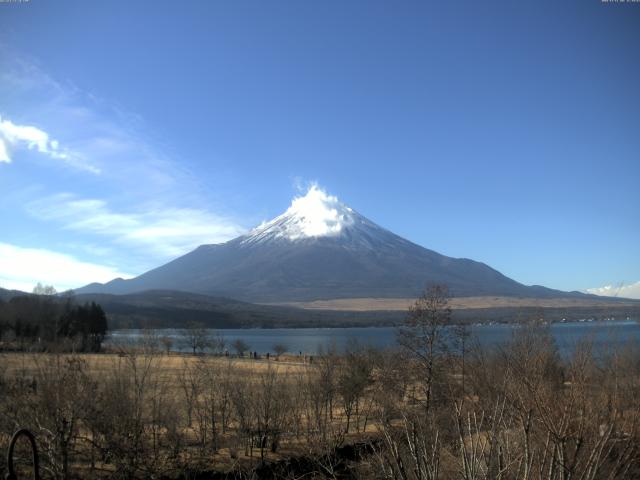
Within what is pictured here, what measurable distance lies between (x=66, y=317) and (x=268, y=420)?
6344 cm

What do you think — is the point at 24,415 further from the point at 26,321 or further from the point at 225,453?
the point at 26,321

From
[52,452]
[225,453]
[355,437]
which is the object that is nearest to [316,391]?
[355,437]

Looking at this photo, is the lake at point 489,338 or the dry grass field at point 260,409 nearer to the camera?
the dry grass field at point 260,409

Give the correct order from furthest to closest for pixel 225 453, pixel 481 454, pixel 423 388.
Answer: pixel 423 388 → pixel 225 453 → pixel 481 454

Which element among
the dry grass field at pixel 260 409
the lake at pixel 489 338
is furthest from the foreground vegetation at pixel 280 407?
the lake at pixel 489 338

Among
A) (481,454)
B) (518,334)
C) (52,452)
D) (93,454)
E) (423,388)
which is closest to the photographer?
(481,454)

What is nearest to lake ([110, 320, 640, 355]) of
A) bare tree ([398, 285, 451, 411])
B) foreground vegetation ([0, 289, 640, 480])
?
foreground vegetation ([0, 289, 640, 480])

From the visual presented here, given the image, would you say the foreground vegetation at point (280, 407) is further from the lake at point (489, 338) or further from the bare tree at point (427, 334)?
the lake at point (489, 338)

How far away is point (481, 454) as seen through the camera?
595 cm

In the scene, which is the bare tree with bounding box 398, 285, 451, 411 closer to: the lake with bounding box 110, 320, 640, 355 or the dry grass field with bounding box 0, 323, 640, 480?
the dry grass field with bounding box 0, 323, 640, 480

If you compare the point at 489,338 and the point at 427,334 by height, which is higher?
the point at 427,334

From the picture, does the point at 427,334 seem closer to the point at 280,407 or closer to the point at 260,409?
the point at 280,407

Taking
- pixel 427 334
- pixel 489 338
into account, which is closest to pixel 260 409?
pixel 427 334

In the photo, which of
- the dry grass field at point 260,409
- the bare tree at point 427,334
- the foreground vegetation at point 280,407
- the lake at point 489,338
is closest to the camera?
the foreground vegetation at point 280,407
